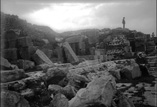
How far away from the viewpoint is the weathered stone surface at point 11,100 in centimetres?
364

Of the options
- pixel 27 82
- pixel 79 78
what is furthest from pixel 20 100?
pixel 79 78

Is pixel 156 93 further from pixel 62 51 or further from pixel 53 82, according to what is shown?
pixel 62 51

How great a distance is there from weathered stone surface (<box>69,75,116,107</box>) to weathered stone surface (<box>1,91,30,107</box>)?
109 centimetres

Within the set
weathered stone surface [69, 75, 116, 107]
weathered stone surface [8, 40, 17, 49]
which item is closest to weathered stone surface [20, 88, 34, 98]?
weathered stone surface [69, 75, 116, 107]

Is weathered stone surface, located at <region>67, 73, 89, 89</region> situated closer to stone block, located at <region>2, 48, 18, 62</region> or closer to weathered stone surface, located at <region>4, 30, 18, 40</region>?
stone block, located at <region>2, 48, 18, 62</region>

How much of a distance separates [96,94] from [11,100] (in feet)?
6.20

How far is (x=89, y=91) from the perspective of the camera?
14.9 ft

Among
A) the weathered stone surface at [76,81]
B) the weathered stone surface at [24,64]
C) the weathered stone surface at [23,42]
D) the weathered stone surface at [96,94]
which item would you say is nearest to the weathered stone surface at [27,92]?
the weathered stone surface at [96,94]

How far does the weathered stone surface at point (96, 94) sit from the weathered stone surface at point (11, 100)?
1.09 metres

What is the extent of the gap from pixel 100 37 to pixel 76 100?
68.8 feet

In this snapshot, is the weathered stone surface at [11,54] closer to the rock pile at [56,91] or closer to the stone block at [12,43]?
the stone block at [12,43]

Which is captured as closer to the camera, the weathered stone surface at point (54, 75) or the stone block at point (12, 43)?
the weathered stone surface at point (54, 75)

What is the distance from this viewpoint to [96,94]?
4.37 metres

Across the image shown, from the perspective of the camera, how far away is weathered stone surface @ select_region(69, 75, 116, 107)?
422 centimetres
